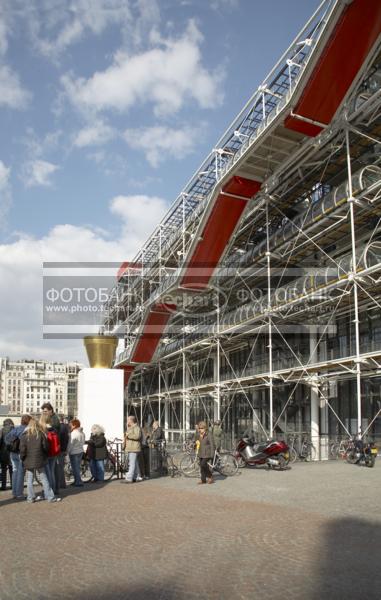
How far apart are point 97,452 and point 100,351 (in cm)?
837

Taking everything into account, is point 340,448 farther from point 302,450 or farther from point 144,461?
point 144,461

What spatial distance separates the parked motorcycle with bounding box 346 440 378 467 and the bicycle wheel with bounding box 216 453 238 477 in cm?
312

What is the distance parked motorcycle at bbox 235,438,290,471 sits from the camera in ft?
44.8

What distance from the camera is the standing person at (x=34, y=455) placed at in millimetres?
9062

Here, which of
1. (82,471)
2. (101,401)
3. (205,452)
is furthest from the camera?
(101,401)

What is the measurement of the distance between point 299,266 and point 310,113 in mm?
7300

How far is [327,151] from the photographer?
18766mm

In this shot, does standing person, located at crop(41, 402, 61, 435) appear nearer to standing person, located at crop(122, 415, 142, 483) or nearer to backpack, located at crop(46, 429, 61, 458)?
backpack, located at crop(46, 429, 61, 458)

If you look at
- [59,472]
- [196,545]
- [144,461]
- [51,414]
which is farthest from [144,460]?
[196,545]

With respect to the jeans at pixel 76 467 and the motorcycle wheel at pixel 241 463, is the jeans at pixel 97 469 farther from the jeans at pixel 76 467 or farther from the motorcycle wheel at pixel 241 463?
the motorcycle wheel at pixel 241 463

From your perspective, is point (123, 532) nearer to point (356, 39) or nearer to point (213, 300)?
point (356, 39)

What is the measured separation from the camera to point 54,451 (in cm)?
946

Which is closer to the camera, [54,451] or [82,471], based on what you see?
[54,451]

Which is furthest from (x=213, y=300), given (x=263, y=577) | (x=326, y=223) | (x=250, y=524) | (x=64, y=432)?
(x=263, y=577)
